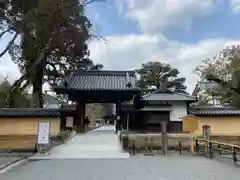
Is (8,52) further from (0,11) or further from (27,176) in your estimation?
(27,176)

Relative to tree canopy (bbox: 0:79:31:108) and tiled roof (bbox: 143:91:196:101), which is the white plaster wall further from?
tree canopy (bbox: 0:79:31:108)

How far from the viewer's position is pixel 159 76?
61.2 m

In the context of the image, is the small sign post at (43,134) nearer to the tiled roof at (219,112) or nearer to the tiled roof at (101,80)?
the tiled roof at (101,80)

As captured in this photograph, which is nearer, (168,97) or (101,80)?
(101,80)

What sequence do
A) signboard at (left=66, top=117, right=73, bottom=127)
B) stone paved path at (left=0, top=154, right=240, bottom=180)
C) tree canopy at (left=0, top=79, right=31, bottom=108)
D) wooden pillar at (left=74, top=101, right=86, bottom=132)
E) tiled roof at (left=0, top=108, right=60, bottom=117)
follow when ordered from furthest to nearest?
tree canopy at (left=0, top=79, right=31, bottom=108), signboard at (left=66, top=117, right=73, bottom=127), wooden pillar at (left=74, top=101, right=86, bottom=132), tiled roof at (left=0, top=108, right=60, bottom=117), stone paved path at (left=0, top=154, right=240, bottom=180)

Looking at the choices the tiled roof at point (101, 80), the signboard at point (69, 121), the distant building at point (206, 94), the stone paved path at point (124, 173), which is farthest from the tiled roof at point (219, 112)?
the stone paved path at point (124, 173)

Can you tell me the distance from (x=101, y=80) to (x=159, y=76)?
28.8m

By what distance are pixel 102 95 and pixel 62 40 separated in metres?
6.55

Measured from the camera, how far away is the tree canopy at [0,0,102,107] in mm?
27922

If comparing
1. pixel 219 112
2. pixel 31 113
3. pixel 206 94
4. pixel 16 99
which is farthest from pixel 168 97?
pixel 31 113

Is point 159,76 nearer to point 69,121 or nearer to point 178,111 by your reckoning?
point 178,111

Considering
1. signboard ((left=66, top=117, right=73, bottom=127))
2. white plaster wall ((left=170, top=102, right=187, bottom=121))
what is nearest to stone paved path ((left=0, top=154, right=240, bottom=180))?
signboard ((left=66, top=117, right=73, bottom=127))

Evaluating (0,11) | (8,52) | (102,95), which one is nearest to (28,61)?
(8,52)

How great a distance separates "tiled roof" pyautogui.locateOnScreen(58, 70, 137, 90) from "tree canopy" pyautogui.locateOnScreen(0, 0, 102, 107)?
8.49ft
